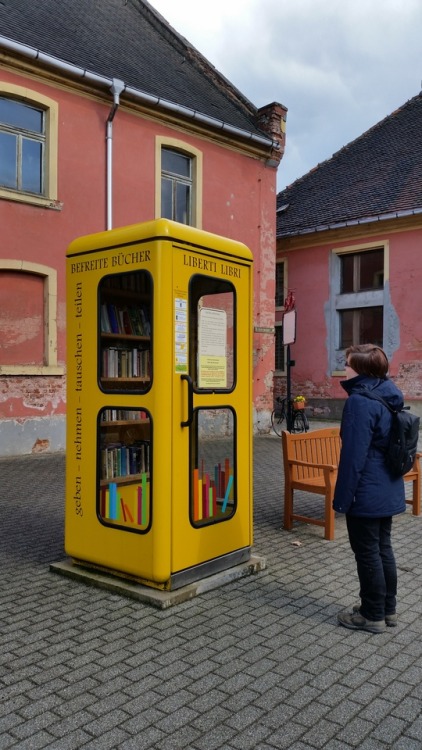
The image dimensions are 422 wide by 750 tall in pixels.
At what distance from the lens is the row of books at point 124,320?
4672 millimetres

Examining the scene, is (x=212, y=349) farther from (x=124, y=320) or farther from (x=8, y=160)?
(x=8, y=160)

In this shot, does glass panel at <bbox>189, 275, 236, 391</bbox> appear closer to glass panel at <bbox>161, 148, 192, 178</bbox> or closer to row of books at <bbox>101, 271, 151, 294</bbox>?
row of books at <bbox>101, 271, 151, 294</bbox>

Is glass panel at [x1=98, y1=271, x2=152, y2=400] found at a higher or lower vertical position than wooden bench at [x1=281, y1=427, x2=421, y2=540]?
higher

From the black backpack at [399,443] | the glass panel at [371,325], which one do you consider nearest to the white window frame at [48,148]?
the black backpack at [399,443]

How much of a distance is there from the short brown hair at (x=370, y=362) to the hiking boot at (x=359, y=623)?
Answer: 1.46 metres

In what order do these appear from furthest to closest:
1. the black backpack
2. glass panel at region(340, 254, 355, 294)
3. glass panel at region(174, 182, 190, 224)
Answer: glass panel at region(340, 254, 355, 294) → glass panel at region(174, 182, 190, 224) → the black backpack

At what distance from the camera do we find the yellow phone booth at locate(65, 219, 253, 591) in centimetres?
427

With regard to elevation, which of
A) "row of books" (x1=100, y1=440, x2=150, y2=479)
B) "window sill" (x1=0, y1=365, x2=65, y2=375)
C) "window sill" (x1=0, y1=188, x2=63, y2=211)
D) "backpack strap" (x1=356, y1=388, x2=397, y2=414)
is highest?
"window sill" (x1=0, y1=188, x2=63, y2=211)

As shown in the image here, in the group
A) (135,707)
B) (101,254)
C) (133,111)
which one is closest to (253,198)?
(133,111)

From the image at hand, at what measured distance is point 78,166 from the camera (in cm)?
1262

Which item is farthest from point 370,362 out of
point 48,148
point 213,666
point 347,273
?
point 347,273

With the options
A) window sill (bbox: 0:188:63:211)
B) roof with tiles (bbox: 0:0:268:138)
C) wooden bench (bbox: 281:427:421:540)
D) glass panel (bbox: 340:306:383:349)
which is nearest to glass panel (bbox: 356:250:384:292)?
glass panel (bbox: 340:306:383:349)

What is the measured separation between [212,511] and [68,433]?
1.21 metres

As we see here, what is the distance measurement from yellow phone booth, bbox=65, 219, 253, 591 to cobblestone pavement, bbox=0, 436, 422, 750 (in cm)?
41
